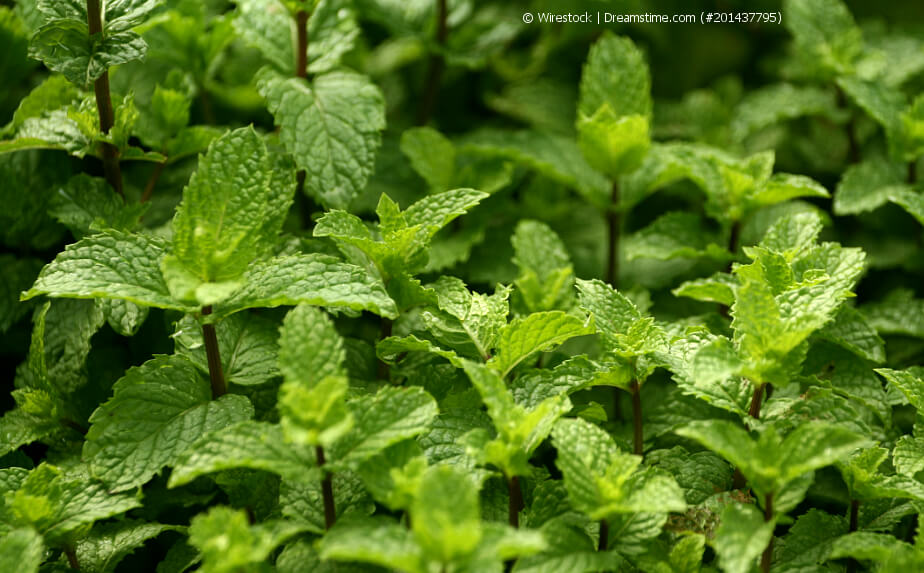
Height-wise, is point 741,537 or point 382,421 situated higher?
point 382,421

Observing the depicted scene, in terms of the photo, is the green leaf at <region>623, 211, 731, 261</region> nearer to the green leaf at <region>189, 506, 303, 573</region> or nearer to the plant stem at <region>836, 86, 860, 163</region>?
the plant stem at <region>836, 86, 860, 163</region>

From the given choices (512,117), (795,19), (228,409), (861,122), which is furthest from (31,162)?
(861,122)

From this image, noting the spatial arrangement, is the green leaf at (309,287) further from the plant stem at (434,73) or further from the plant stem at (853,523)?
the plant stem at (434,73)

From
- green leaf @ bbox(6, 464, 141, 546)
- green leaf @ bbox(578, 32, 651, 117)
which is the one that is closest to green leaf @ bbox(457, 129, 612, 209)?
green leaf @ bbox(578, 32, 651, 117)

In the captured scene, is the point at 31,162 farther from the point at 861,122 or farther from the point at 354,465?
the point at 861,122

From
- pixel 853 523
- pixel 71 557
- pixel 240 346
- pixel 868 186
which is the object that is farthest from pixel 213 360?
pixel 868 186

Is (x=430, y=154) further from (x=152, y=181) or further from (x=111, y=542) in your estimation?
(x=111, y=542)

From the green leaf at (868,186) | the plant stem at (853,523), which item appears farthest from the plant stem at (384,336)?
the green leaf at (868,186)
